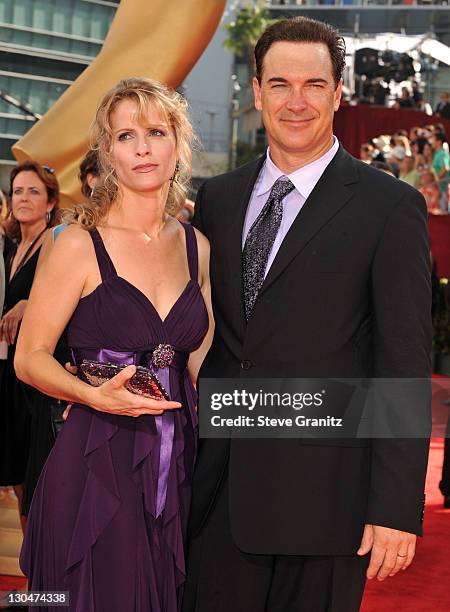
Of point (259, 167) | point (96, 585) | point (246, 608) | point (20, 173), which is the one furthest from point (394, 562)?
point (20, 173)

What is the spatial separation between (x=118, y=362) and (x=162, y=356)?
4.0 inches

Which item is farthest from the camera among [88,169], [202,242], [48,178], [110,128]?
[48,178]

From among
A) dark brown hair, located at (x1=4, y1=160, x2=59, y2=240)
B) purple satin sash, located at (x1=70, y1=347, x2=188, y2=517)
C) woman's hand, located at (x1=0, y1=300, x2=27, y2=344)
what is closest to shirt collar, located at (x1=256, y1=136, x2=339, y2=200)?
purple satin sash, located at (x1=70, y1=347, x2=188, y2=517)

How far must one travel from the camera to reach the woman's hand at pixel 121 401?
2029 millimetres

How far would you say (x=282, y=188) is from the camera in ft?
7.39

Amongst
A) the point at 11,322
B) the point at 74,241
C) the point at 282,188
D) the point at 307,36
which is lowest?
the point at 11,322

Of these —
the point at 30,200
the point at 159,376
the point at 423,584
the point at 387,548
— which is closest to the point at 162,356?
the point at 159,376

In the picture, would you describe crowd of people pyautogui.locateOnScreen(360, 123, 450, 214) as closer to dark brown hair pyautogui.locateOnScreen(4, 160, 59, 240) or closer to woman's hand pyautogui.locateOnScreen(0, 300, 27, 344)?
dark brown hair pyautogui.locateOnScreen(4, 160, 59, 240)

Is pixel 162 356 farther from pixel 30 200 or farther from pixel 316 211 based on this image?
pixel 30 200

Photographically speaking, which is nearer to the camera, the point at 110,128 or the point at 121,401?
the point at 121,401

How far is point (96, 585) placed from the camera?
218cm

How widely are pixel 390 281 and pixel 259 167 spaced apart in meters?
0.50

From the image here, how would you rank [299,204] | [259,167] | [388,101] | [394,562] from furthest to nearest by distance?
[388,101] → [259,167] → [299,204] → [394,562]

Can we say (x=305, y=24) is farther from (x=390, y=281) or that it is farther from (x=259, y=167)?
(x=390, y=281)
